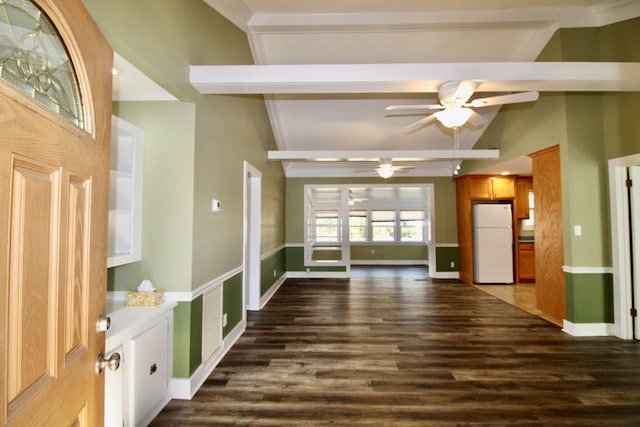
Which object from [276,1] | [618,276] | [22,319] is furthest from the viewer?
[618,276]

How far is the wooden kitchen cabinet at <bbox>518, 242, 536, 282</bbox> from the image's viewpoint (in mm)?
6121

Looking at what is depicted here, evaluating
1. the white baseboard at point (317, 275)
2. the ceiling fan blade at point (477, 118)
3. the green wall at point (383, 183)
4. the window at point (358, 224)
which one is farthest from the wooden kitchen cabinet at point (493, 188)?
the window at point (358, 224)

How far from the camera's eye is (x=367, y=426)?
1.91 m

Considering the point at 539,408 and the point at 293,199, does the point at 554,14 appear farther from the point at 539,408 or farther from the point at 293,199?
the point at 293,199

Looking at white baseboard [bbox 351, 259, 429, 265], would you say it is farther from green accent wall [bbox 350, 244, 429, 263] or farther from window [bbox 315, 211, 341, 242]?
window [bbox 315, 211, 341, 242]

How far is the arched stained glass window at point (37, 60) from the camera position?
0.76 meters

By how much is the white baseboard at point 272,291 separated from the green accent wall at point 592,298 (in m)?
4.02

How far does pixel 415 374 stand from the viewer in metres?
2.54

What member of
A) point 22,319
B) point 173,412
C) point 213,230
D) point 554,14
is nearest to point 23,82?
point 22,319

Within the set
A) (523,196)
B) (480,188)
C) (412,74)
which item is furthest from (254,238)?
(523,196)

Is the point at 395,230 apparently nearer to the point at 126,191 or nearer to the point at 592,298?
the point at 592,298

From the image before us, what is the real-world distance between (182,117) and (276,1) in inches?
68.7

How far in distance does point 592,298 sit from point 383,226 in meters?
6.07

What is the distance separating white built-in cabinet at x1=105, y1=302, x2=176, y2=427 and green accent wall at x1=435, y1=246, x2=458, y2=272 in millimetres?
5961
